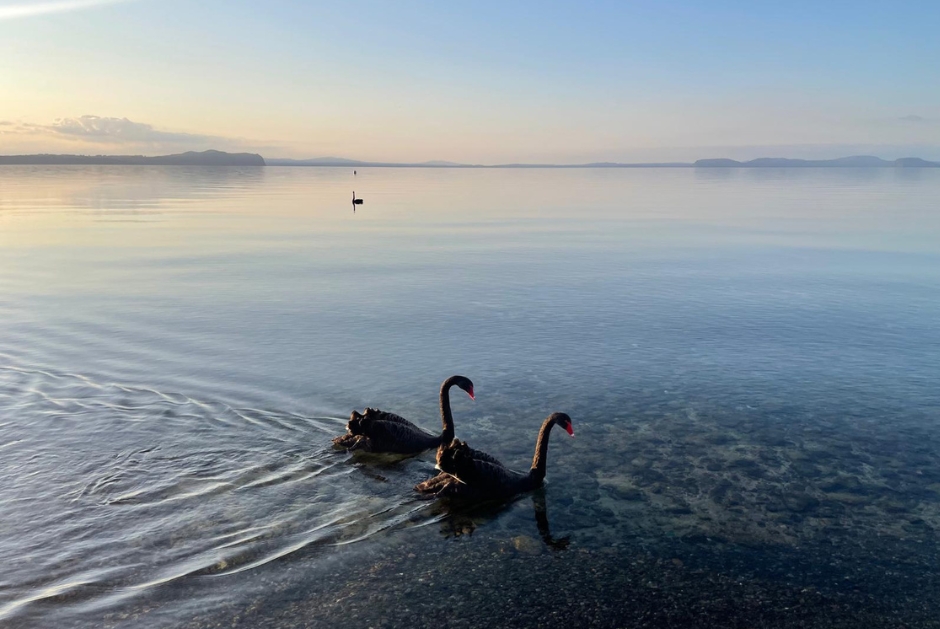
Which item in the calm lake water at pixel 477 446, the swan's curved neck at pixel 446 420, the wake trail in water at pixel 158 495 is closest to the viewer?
the calm lake water at pixel 477 446

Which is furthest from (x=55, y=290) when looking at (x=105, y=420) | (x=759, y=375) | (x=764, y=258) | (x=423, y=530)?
(x=764, y=258)

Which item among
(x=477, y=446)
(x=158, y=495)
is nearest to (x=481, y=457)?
(x=477, y=446)

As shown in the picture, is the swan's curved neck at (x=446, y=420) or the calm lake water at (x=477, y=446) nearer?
the calm lake water at (x=477, y=446)

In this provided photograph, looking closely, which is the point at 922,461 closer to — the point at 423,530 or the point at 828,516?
the point at 828,516

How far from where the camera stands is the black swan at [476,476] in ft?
35.9

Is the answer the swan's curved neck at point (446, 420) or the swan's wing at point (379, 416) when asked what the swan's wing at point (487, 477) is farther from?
the swan's wing at point (379, 416)

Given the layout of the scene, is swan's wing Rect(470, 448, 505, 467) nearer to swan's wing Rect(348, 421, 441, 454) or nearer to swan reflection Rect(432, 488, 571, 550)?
swan reflection Rect(432, 488, 571, 550)

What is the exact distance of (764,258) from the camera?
36.3 meters

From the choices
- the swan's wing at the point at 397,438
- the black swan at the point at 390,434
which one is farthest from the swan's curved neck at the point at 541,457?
the swan's wing at the point at 397,438

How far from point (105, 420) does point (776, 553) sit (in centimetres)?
1172

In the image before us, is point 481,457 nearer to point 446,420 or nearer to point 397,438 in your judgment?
point 446,420

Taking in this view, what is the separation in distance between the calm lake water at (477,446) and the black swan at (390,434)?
0.30 metres

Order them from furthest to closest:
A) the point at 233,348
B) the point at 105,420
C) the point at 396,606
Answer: the point at 233,348 → the point at 105,420 → the point at 396,606

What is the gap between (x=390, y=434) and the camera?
12.7m
